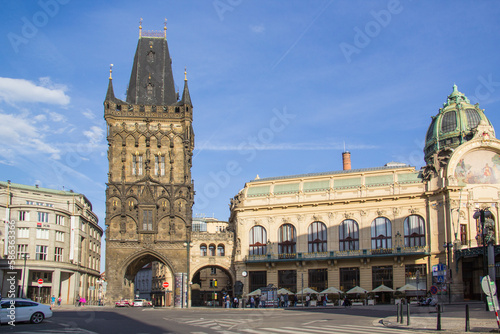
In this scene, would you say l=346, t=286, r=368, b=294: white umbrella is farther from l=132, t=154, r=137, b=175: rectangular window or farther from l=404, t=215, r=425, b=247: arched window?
l=132, t=154, r=137, b=175: rectangular window

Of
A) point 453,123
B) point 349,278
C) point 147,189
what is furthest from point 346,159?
point 147,189

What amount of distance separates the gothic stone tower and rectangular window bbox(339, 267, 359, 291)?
766 inches

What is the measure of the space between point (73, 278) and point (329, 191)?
36.9m

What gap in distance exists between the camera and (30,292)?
231 feet

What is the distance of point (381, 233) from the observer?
68.2 metres

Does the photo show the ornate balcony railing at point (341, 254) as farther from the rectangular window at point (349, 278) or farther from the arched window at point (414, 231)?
the rectangular window at point (349, 278)

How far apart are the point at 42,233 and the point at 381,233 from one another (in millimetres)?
42268

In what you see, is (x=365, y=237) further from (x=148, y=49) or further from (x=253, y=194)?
(x=148, y=49)

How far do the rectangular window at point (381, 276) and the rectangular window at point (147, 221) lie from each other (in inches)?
1118

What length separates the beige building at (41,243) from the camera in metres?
68.3

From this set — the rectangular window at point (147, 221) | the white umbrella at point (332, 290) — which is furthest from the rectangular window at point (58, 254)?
the white umbrella at point (332, 290)

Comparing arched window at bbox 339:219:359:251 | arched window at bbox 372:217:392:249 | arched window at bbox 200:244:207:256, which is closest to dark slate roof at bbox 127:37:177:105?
arched window at bbox 200:244:207:256

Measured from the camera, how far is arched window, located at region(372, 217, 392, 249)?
6788 centimetres

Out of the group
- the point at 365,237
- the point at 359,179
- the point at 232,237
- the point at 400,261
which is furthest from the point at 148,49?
the point at 400,261
